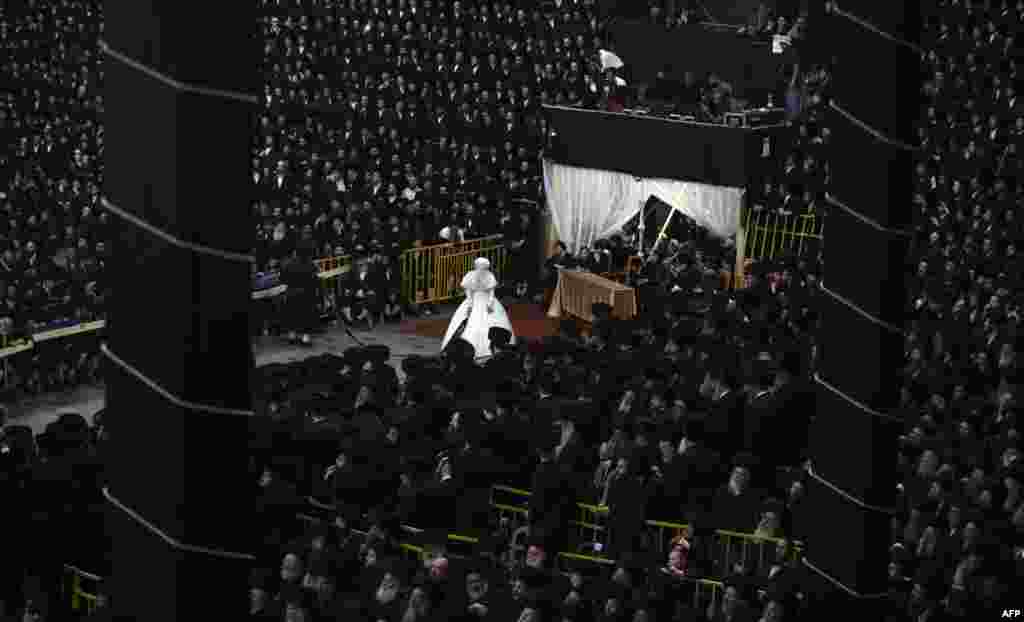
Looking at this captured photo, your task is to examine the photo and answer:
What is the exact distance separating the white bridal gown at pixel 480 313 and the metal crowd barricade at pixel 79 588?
403 inches

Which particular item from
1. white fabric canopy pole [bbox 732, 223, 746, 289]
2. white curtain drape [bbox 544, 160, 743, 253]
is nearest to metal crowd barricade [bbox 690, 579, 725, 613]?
white fabric canopy pole [bbox 732, 223, 746, 289]

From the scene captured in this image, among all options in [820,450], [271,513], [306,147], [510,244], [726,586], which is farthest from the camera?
[306,147]

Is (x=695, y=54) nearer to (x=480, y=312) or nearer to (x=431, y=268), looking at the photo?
(x=431, y=268)

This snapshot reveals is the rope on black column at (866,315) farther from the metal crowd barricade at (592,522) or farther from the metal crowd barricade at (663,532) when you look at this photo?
the metal crowd barricade at (592,522)

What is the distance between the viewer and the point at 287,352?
1147 inches

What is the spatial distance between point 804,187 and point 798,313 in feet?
25.0

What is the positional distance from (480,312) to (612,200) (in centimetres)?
623

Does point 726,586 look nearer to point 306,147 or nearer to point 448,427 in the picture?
point 448,427

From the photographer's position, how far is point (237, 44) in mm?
4246

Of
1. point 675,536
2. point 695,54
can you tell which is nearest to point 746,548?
point 675,536

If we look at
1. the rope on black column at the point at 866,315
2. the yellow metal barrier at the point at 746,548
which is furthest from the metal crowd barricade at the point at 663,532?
the rope on black column at the point at 866,315

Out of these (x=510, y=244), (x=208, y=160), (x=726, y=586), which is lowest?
(x=510, y=244)

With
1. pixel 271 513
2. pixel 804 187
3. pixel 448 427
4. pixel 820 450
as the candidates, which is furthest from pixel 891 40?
pixel 804 187

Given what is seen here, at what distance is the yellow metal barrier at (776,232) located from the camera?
29594 mm
